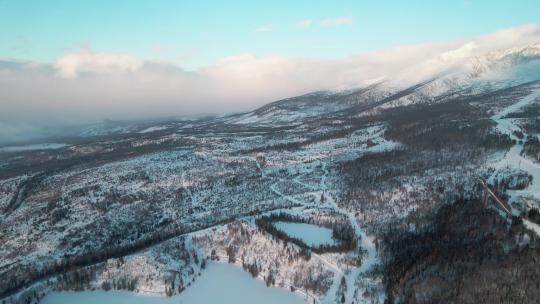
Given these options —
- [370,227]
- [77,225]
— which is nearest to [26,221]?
[77,225]

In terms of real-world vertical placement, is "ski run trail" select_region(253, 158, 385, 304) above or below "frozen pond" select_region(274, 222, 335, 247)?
below

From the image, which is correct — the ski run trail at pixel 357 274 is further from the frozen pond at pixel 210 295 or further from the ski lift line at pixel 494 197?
the ski lift line at pixel 494 197

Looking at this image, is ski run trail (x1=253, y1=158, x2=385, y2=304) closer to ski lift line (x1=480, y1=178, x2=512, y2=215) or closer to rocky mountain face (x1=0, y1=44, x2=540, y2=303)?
rocky mountain face (x1=0, y1=44, x2=540, y2=303)

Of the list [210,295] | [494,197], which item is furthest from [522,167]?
[210,295]

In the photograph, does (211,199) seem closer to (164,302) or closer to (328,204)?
(328,204)

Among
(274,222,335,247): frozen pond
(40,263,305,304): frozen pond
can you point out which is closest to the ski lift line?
(274,222,335,247): frozen pond

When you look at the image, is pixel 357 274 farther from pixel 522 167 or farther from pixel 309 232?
pixel 522 167

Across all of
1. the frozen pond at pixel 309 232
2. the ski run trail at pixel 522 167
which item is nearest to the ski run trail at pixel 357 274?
the frozen pond at pixel 309 232
